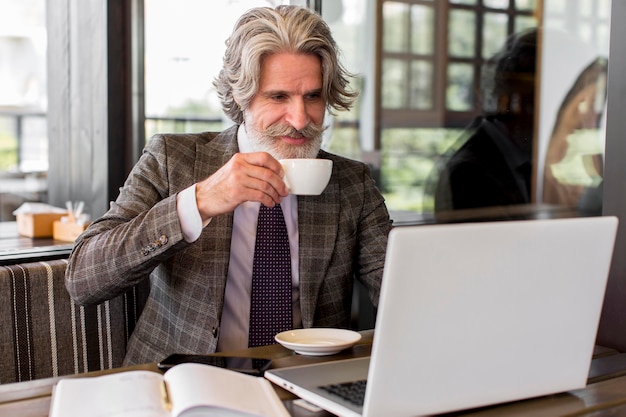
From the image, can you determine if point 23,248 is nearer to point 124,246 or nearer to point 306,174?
point 124,246

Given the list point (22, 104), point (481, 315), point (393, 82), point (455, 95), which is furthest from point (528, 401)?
point (22, 104)

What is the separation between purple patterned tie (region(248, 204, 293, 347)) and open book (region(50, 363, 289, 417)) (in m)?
0.57

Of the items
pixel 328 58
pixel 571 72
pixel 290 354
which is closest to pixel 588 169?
pixel 571 72

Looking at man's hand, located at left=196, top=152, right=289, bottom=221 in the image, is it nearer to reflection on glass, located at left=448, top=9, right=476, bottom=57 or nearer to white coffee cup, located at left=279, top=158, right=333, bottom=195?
white coffee cup, located at left=279, top=158, right=333, bottom=195

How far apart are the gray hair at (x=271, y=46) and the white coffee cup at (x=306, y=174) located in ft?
1.34

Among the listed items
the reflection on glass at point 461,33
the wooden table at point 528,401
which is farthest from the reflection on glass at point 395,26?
the wooden table at point 528,401

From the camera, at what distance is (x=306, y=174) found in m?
1.39

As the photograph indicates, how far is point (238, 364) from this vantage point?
4.00 feet

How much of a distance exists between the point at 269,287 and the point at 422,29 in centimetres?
161

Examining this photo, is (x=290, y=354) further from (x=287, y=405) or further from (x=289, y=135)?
(x=289, y=135)

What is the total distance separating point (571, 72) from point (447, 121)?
63 centimetres

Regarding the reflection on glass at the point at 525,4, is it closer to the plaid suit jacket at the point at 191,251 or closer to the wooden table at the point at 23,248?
the plaid suit jacket at the point at 191,251

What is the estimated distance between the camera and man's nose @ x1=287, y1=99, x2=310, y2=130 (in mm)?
1711

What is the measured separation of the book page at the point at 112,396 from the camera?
0.93 meters
